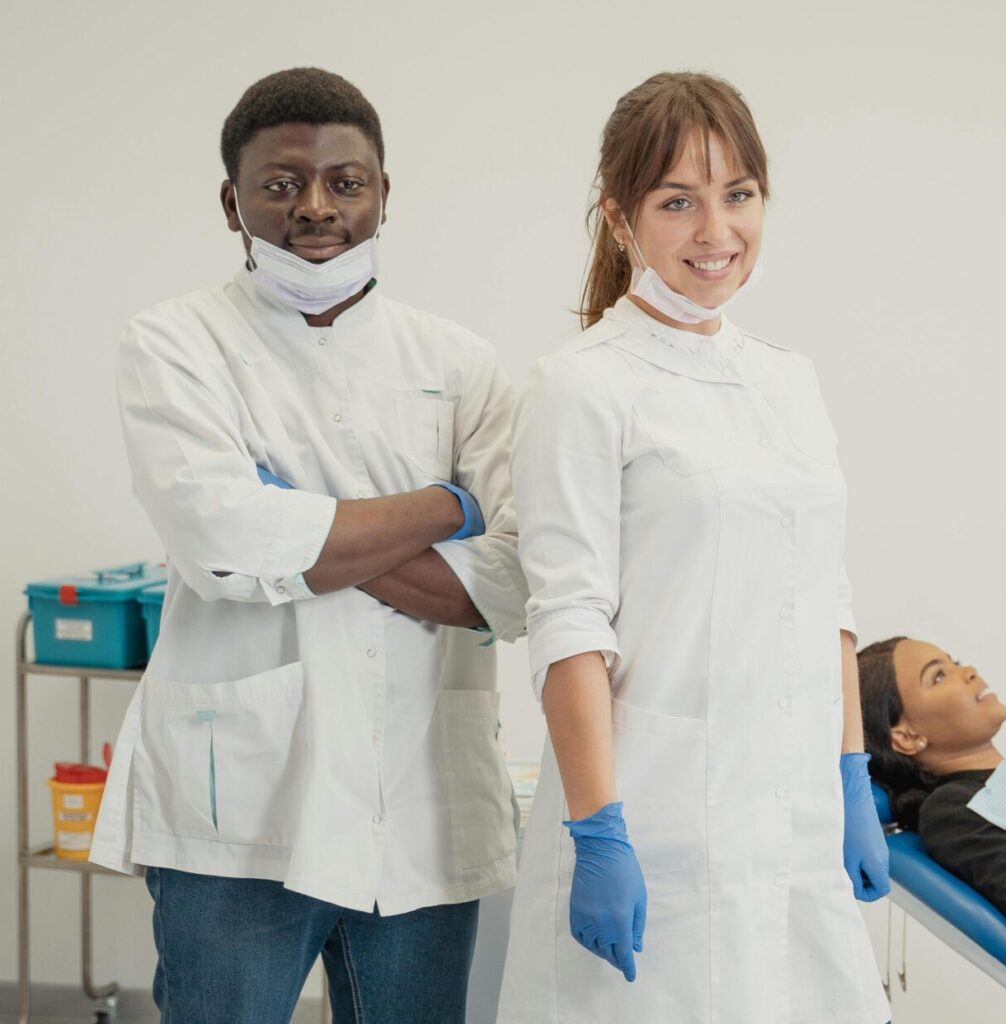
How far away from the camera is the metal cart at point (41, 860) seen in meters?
2.54

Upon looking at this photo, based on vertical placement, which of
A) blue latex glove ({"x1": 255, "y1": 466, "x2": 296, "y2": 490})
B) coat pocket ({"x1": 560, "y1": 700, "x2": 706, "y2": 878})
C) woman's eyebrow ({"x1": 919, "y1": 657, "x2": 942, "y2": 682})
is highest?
blue latex glove ({"x1": 255, "y1": 466, "x2": 296, "y2": 490})

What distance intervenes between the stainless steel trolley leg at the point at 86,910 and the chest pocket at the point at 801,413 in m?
1.90

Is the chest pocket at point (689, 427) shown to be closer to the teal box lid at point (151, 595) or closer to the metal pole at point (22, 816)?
the teal box lid at point (151, 595)

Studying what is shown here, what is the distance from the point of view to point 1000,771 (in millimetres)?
1946

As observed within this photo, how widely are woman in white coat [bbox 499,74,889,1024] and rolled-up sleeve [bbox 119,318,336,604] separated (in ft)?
0.74

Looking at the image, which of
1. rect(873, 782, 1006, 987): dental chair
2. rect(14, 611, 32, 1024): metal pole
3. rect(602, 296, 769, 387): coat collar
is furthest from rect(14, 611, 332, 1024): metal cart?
rect(602, 296, 769, 387): coat collar

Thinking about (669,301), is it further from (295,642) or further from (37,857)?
(37,857)

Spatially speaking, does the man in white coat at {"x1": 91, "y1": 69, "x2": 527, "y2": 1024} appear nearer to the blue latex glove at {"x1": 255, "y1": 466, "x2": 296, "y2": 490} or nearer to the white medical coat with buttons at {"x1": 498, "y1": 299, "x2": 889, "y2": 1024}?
the blue latex glove at {"x1": 255, "y1": 466, "x2": 296, "y2": 490}

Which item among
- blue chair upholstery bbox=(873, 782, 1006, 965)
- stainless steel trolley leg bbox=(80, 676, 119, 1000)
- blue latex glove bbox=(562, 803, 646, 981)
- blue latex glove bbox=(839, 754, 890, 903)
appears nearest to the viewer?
blue latex glove bbox=(562, 803, 646, 981)

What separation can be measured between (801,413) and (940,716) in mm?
1043

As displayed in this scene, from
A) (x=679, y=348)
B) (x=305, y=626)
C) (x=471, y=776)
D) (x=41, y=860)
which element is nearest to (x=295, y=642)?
(x=305, y=626)

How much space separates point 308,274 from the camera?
1.29 metres

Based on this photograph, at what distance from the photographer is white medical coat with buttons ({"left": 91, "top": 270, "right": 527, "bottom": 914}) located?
4.02ft

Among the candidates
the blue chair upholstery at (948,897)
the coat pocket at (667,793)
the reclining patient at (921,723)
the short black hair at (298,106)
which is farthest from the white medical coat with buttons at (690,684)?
the reclining patient at (921,723)
